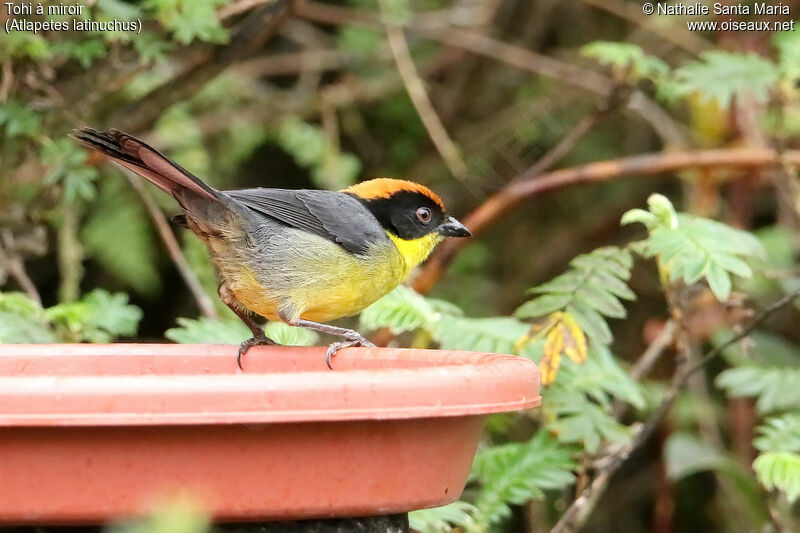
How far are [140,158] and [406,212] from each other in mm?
1314

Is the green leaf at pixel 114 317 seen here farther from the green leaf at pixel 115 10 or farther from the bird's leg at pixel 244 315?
the green leaf at pixel 115 10

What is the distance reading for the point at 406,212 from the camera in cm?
380

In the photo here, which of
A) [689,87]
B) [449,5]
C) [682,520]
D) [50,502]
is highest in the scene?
[449,5]

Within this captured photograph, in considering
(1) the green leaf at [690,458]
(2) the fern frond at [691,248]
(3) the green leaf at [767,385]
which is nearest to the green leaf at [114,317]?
(2) the fern frond at [691,248]

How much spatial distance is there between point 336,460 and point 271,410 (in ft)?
0.72

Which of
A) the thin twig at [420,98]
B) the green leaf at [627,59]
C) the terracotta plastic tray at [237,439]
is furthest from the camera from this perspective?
the thin twig at [420,98]

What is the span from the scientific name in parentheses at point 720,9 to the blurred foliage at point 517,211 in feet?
0.41

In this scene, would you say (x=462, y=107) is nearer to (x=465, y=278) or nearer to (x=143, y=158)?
(x=465, y=278)

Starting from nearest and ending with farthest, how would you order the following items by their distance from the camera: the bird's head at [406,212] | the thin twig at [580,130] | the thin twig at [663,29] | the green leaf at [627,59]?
the bird's head at [406,212]
the green leaf at [627,59]
the thin twig at [580,130]
the thin twig at [663,29]

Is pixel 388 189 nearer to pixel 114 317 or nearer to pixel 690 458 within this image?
pixel 114 317

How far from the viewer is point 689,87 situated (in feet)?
13.8

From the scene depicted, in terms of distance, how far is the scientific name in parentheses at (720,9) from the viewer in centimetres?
563

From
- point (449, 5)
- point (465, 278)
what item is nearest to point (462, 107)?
point (449, 5)

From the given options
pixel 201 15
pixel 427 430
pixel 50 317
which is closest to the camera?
pixel 427 430
